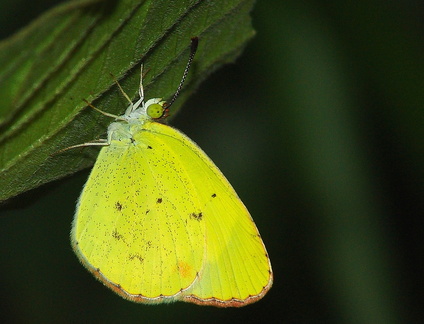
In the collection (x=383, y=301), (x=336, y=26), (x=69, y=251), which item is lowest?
(x=383, y=301)

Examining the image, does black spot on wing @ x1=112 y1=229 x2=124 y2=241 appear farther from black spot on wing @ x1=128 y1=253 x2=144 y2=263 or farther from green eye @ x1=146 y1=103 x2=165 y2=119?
green eye @ x1=146 y1=103 x2=165 y2=119

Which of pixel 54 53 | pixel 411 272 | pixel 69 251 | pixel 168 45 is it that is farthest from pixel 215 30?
pixel 411 272

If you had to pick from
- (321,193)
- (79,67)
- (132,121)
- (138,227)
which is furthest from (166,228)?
(321,193)

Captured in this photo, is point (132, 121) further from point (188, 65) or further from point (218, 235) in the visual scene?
point (218, 235)

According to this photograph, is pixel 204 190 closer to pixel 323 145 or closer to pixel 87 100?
pixel 87 100

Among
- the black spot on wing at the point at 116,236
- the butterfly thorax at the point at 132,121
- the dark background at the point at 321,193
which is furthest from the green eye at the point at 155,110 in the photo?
the dark background at the point at 321,193

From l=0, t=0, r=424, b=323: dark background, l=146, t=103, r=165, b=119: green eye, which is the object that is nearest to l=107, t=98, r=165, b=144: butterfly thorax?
l=146, t=103, r=165, b=119: green eye

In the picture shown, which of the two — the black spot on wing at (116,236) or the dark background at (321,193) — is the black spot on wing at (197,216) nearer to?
the black spot on wing at (116,236)
